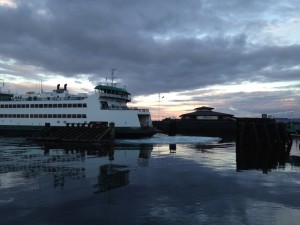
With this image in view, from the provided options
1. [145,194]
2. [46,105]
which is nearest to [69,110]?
[46,105]

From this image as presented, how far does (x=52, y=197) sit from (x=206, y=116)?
76.0 m

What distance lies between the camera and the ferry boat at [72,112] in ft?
162

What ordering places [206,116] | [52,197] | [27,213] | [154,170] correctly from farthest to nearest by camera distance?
1. [206,116]
2. [154,170]
3. [52,197]
4. [27,213]

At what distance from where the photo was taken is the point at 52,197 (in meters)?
12.6

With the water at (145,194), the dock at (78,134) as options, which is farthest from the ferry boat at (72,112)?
the water at (145,194)

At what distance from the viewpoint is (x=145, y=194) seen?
13.3 m

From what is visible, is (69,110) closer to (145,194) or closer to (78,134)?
(78,134)

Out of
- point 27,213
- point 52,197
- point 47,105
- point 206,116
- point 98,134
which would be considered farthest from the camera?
point 206,116

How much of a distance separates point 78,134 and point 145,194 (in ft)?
104

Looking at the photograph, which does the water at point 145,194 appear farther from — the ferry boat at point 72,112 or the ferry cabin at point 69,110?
the ferry cabin at point 69,110

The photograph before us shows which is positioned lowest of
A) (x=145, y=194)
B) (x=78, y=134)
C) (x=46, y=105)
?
(x=145, y=194)

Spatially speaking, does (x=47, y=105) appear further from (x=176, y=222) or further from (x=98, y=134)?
(x=176, y=222)

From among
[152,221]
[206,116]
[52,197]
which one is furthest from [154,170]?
[206,116]

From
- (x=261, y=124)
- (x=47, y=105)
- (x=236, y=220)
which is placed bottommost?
(x=236, y=220)
